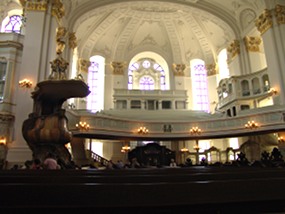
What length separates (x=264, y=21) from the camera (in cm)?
2064

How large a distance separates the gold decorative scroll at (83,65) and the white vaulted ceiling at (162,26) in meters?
0.74

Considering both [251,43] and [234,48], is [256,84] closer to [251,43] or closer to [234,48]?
[251,43]

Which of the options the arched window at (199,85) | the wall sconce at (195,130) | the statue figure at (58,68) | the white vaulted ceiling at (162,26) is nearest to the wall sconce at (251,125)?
the wall sconce at (195,130)

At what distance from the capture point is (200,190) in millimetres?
2330

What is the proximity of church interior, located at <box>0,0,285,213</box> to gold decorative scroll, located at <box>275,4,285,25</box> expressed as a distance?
89mm

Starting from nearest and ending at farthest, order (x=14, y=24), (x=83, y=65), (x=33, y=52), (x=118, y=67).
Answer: (x=33, y=52)
(x=14, y=24)
(x=83, y=65)
(x=118, y=67)

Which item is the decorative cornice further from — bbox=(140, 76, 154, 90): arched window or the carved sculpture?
bbox=(140, 76, 154, 90): arched window

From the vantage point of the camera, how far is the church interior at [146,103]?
2.45 meters

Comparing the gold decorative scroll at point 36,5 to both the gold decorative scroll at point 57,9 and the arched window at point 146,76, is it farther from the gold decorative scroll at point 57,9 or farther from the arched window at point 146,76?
the arched window at point 146,76

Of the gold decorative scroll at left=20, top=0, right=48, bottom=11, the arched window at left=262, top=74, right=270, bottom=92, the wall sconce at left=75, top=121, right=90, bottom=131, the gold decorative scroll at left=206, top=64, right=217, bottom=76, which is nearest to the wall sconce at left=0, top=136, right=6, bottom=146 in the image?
the wall sconce at left=75, top=121, right=90, bottom=131

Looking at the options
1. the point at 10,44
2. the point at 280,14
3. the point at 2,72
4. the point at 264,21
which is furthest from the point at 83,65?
the point at 280,14

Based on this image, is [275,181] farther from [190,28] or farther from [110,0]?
[190,28]

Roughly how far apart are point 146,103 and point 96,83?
6554mm

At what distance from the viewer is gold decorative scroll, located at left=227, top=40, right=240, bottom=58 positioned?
81.4 ft
